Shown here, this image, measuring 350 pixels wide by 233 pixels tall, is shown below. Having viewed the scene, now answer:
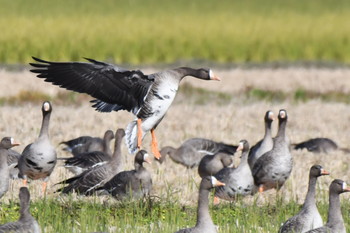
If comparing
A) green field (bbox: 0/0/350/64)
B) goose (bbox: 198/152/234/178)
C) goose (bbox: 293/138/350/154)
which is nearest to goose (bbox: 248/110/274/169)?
goose (bbox: 198/152/234/178)

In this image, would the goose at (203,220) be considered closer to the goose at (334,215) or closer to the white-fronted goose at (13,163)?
the goose at (334,215)

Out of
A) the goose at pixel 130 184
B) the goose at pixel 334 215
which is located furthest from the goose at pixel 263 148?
the goose at pixel 334 215

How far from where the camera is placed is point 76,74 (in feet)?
36.5

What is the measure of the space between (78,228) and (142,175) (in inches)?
79.6

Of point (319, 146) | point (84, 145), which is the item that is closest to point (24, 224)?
point (84, 145)

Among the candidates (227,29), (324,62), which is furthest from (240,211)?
(227,29)

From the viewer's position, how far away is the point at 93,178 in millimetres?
11734

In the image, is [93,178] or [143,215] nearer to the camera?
[143,215]

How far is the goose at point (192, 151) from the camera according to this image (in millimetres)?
14938

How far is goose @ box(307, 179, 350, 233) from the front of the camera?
27.5 feet

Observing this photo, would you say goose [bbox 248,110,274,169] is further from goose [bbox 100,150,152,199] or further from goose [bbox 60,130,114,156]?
goose [bbox 100,150,152,199]

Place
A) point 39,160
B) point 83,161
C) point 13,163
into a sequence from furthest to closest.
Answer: point 13,163 → point 83,161 → point 39,160

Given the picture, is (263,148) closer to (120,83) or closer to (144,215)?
(120,83)

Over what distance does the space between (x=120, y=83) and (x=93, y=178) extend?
1.27 meters
